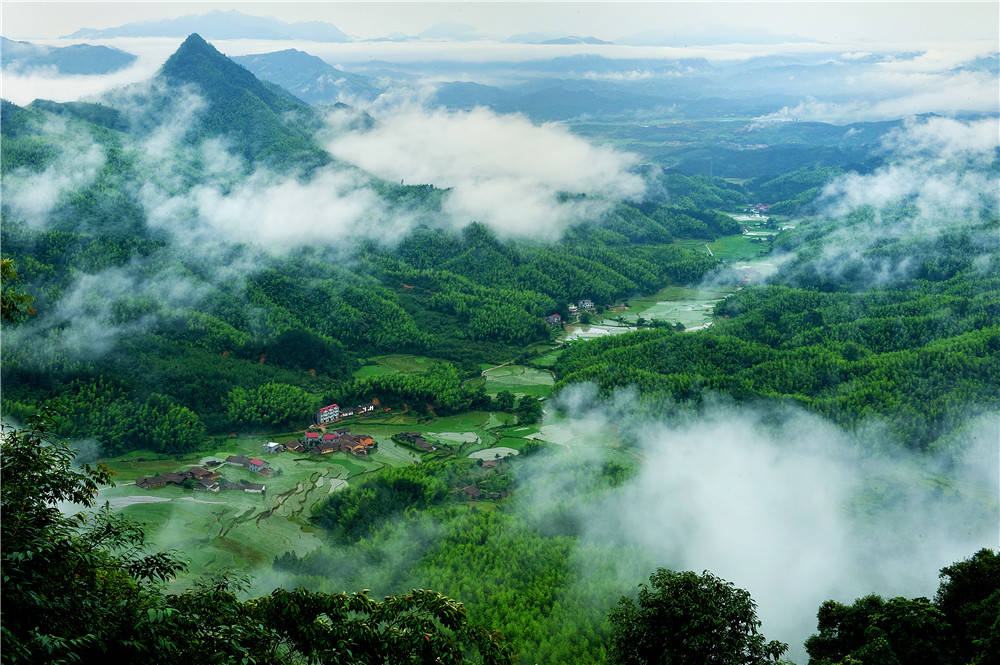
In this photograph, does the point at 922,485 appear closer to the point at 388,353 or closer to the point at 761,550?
the point at 761,550

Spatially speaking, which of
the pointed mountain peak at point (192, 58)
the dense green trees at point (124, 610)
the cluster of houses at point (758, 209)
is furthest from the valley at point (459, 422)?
the cluster of houses at point (758, 209)

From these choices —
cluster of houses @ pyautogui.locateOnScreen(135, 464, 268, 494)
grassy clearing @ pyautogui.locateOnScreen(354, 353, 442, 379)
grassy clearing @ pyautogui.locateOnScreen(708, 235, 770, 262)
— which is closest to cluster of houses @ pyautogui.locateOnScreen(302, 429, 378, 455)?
cluster of houses @ pyautogui.locateOnScreen(135, 464, 268, 494)

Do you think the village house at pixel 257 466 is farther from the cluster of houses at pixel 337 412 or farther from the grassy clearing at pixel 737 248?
the grassy clearing at pixel 737 248

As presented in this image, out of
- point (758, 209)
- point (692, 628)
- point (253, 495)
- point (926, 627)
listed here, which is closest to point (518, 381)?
point (253, 495)

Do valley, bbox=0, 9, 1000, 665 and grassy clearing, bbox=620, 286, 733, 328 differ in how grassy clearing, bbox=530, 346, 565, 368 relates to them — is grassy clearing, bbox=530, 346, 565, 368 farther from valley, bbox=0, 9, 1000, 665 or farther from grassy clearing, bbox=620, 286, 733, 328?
grassy clearing, bbox=620, 286, 733, 328

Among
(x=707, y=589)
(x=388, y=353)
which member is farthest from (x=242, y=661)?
(x=388, y=353)

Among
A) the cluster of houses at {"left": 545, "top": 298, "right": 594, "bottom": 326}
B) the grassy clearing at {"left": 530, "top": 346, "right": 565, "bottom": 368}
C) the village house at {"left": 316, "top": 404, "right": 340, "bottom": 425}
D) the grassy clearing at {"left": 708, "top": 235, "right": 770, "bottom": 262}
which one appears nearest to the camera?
the village house at {"left": 316, "top": 404, "right": 340, "bottom": 425}
